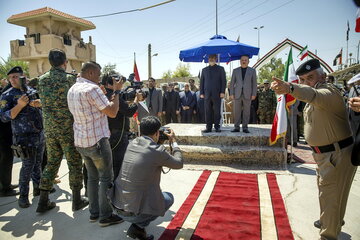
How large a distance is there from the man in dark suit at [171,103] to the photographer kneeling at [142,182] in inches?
249

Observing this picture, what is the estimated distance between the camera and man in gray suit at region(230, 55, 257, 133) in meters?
5.50

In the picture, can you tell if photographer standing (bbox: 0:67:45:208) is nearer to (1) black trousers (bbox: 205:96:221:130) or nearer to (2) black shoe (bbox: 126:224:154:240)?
(2) black shoe (bbox: 126:224:154:240)

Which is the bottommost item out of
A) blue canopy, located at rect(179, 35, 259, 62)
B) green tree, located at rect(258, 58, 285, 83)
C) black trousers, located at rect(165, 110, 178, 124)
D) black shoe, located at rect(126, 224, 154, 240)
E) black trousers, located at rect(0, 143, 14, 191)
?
black shoe, located at rect(126, 224, 154, 240)

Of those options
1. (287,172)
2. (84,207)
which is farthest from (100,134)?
(287,172)

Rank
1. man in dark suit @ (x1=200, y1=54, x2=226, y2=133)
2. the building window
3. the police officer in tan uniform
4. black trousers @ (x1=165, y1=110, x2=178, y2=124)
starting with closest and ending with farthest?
the police officer in tan uniform → man in dark suit @ (x1=200, y1=54, x2=226, y2=133) → black trousers @ (x1=165, y1=110, x2=178, y2=124) → the building window

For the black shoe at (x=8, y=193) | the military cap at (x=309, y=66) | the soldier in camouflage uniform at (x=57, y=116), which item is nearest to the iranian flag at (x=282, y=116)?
the military cap at (x=309, y=66)

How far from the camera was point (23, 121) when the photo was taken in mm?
3342

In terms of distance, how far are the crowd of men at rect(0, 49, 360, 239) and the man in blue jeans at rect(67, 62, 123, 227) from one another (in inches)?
0.4

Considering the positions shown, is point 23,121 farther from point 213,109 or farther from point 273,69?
point 273,69

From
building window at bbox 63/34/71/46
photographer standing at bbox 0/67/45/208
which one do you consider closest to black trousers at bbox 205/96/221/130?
photographer standing at bbox 0/67/45/208

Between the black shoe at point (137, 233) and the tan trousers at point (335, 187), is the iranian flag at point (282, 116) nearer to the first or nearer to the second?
the tan trousers at point (335, 187)

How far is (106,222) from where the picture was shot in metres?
2.76

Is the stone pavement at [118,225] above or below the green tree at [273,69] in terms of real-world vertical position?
below

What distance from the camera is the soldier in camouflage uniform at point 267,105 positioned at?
8.48m
